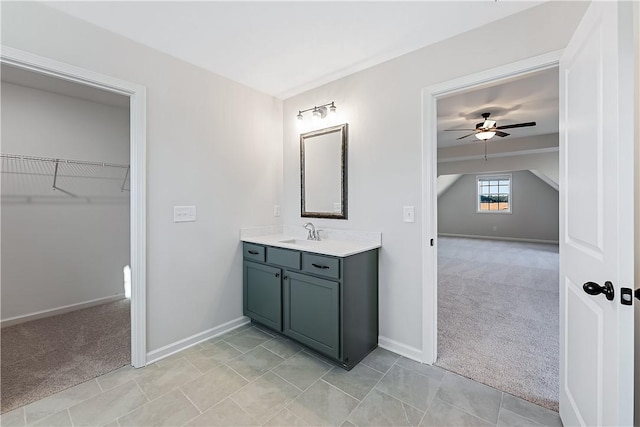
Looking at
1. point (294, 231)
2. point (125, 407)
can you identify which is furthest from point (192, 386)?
point (294, 231)

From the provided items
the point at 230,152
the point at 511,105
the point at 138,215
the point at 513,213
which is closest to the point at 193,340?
the point at 138,215

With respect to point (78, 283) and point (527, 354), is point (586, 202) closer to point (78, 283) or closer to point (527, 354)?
point (527, 354)

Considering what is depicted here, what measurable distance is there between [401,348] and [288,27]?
2573 mm

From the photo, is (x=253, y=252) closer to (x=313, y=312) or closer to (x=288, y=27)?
(x=313, y=312)

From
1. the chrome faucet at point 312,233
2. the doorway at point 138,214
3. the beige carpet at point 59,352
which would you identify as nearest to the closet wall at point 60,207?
the beige carpet at point 59,352

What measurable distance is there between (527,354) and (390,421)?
146 centimetres

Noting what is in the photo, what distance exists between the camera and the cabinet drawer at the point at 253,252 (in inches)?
102

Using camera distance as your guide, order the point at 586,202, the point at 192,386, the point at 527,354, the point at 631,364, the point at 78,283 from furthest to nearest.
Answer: the point at 78,283 → the point at 527,354 → the point at 192,386 → the point at 586,202 → the point at 631,364

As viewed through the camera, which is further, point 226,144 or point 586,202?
point 226,144

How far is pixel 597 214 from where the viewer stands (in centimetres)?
115

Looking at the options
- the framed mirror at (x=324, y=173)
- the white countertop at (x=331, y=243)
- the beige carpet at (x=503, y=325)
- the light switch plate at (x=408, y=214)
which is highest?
the framed mirror at (x=324, y=173)

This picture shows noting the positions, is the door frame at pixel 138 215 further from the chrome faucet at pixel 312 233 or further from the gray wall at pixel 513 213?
the gray wall at pixel 513 213

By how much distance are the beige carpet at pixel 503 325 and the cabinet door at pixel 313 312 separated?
2.90ft

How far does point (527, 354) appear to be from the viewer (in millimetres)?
2256
